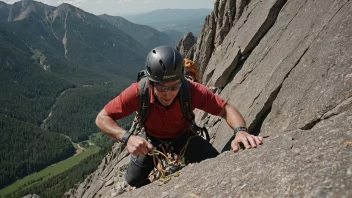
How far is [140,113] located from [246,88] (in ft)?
29.5

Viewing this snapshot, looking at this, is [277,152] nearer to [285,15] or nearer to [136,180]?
[136,180]

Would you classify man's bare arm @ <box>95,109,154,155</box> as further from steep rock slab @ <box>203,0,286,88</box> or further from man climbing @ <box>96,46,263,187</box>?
steep rock slab @ <box>203,0,286,88</box>

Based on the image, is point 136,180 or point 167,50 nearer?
point 167,50

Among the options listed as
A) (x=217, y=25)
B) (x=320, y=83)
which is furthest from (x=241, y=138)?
(x=217, y=25)

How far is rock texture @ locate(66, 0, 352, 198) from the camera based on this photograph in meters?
5.29

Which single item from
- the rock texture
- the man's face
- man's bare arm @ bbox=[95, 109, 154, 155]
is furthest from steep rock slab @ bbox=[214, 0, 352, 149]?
man's bare arm @ bbox=[95, 109, 154, 155]

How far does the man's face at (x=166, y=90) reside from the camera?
851 cm

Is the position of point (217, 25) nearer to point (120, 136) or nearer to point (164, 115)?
point (164, 115)

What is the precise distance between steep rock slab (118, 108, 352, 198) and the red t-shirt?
6.64 ft

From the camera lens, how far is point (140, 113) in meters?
9.16

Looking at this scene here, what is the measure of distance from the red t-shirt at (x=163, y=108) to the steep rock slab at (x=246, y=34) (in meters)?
12.1

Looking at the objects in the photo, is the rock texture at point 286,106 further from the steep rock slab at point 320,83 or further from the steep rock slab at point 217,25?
the steep rock slab at point 217,25

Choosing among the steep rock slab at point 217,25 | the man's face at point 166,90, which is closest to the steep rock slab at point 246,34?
the steep rock slab at point 217,25

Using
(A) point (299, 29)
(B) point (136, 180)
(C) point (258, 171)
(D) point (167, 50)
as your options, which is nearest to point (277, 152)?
(C) point (258, 171)
